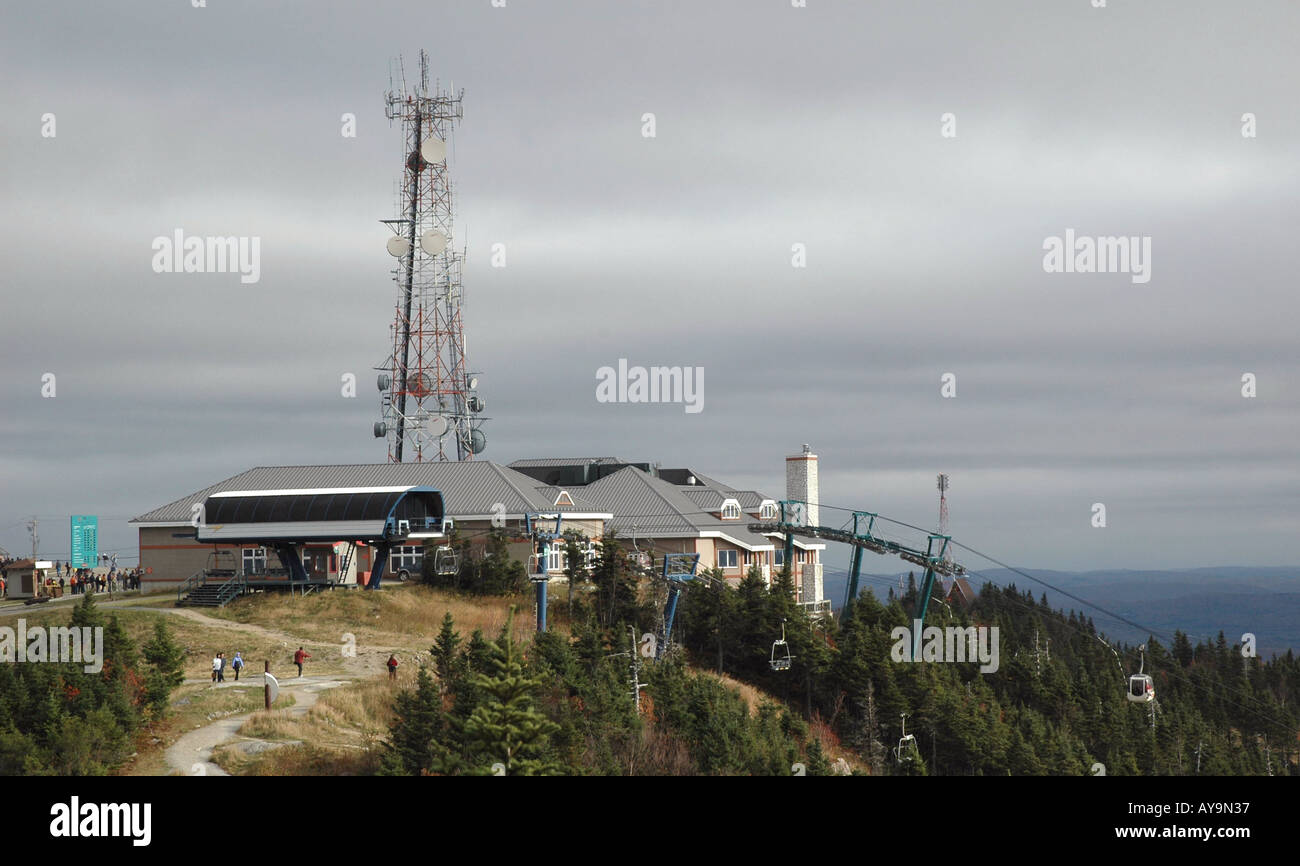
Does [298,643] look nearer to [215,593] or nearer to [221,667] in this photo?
[221,667]

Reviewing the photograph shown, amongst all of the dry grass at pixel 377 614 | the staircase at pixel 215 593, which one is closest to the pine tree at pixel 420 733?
the dry grass at pixel 377 614

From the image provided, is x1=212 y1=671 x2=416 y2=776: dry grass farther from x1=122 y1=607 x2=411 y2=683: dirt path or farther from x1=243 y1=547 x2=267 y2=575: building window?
x1=243 y1=547 x2=267 y2=575: building window

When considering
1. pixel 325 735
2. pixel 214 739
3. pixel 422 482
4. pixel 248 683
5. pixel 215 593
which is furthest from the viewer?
pixel 422 482

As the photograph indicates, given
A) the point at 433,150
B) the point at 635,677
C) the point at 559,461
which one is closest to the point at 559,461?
the point at 559,461

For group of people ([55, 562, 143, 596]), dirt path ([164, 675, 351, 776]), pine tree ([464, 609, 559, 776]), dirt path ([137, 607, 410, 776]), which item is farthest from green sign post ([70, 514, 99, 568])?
pine tree ([464, 609, 559, 776])

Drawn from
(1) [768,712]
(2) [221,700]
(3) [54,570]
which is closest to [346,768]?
(2) [221,700]

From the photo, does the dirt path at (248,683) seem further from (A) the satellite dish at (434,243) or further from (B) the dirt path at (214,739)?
(A) the satellite dish at (434,243)
